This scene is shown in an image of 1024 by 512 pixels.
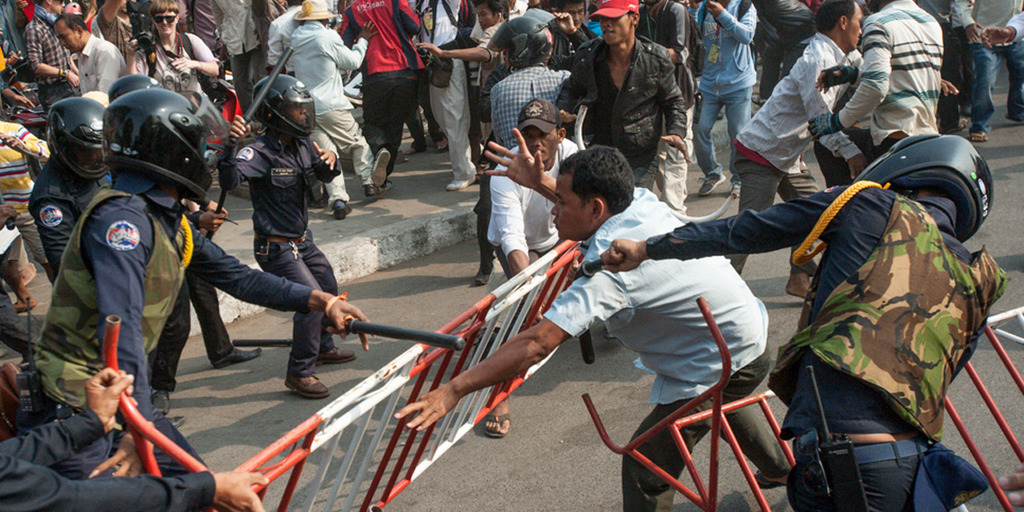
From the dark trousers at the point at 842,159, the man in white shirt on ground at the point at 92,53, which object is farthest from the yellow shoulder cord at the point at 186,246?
the man in white shirt on ground at the point at 92,53

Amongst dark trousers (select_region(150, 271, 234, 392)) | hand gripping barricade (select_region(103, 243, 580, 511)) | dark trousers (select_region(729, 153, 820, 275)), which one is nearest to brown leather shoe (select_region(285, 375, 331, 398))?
hand gripping barricade (select_region(103, 243, 580, 511))

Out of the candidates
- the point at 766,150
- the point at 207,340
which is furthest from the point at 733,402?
the point at 207,340

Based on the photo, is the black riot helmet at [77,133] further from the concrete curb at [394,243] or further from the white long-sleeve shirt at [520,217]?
the concrete curb at [394,243]

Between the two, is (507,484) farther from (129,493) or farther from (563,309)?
(129,493)

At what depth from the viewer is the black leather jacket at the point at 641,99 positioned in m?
5.48

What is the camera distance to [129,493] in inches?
77.4

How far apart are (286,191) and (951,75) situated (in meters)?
7.05

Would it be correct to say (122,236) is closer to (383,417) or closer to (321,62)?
(383,417)

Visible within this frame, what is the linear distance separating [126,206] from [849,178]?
4459 mm

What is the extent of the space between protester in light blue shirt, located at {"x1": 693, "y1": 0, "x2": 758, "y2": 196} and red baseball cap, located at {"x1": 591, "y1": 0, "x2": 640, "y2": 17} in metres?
2.50

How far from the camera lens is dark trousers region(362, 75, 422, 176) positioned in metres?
8.12

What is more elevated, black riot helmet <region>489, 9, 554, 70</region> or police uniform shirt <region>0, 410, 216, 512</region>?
police uniform shirt <region>0, 410, 216, 512</region>

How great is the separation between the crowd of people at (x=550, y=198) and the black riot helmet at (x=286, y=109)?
12 millimetres

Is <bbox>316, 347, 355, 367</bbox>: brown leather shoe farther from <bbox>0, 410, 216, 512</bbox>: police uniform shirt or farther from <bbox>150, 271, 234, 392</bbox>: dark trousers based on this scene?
<bbox>0, 410, 216, 512</bbox>: police uniform shirt
